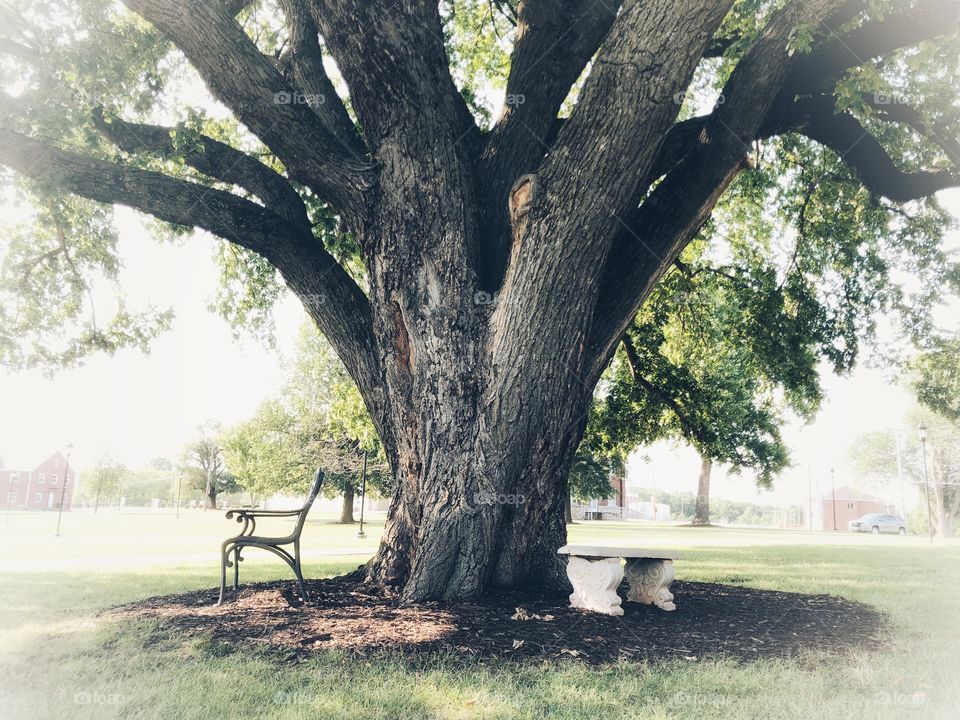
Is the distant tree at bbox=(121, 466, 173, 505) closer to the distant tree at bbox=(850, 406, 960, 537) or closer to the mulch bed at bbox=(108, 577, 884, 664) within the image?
the distant tree at bbox=(850, 406, 960, 537)

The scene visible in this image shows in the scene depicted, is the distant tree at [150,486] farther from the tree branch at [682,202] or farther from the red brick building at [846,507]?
the tree branch at [682,202]

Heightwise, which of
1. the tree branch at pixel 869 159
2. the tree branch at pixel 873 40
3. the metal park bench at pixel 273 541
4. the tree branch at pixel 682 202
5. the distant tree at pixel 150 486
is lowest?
the distant tree at pixel 150 486

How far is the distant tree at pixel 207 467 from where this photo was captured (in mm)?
58972

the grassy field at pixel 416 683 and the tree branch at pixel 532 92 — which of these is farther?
the tree branch at pixel 532 92

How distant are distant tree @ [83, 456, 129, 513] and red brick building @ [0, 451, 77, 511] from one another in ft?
15.0

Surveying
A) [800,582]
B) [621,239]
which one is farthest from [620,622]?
[800,582]

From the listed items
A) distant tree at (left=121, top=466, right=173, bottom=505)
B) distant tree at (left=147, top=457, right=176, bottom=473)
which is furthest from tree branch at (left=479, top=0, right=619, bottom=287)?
distant tree at (left=121, top=466, right=173, bottom=505)

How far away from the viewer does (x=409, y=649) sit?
4.54m

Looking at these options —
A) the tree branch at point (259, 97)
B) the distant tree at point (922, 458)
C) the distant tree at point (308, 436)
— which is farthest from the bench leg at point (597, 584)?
the distant tree at point (308, 436)

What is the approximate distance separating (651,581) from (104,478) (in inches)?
1971

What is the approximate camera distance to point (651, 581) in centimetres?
640

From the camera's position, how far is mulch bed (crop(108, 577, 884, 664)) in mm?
4652

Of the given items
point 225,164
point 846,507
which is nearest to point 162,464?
point 846,507

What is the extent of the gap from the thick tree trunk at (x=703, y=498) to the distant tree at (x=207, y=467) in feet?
127
